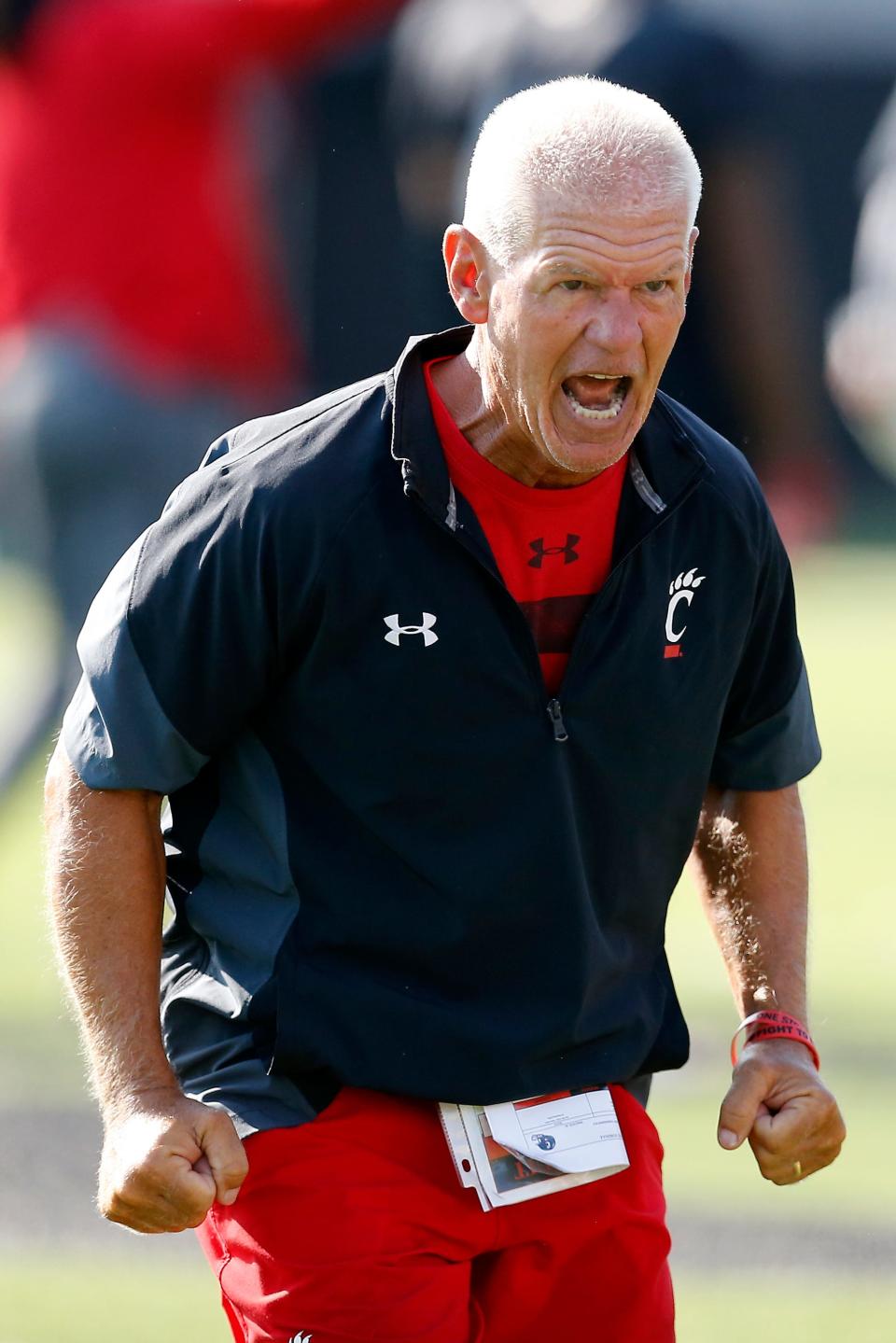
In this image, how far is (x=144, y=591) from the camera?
301 cm

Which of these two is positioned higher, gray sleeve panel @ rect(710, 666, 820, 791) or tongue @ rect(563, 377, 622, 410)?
tongue @ rect(563, 377, 622, 410)

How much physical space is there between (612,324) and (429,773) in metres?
0.63

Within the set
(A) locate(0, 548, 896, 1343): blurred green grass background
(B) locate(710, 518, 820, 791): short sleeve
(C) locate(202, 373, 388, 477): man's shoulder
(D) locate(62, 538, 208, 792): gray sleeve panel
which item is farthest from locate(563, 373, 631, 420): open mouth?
(A) locate(0, 548, 896, 1343): blurred green grass background

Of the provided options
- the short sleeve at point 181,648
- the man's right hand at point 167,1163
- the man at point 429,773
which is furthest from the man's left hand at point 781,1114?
the short sleeve at point 181,648

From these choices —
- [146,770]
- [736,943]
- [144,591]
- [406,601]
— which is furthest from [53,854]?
[736,943]

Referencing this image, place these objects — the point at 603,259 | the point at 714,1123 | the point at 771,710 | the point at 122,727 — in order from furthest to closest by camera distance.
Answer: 1. the point at 714,1123
2. the point at 771,710
3. the point at 122,727
4. the point at 603,259

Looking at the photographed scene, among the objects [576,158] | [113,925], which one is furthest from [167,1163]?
[576,158]

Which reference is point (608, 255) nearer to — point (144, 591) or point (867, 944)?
point (144, 591)

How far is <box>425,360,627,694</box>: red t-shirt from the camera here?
3.10 metres

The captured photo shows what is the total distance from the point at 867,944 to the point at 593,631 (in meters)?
4.30

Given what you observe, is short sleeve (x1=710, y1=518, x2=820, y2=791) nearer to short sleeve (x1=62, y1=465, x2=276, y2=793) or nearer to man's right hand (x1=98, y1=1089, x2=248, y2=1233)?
short sleeve (x1=62, y1=465, x2=276, y2=793)

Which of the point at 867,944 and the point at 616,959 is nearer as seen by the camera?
the point at 616,959

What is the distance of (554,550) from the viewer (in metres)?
3.12

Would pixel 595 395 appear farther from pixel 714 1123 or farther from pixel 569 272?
pixel 714 1123
